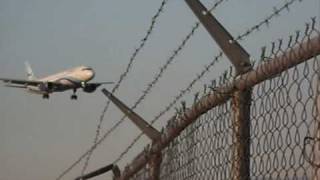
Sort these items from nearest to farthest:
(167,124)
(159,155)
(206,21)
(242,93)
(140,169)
Result: (206,21), (242,93), (167,124), (159,155), (140,169)

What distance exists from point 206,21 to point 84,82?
2132 inches

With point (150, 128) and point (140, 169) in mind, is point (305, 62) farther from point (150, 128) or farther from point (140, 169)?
point (140, 169)

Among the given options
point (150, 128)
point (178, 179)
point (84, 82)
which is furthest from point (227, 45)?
point (84, 82)

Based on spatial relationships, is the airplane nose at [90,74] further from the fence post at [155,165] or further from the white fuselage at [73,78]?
the fence post at [155,165]

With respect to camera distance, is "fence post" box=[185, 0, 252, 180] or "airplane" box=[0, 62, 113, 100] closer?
"fence post" box=[185, 0, 252, 180]

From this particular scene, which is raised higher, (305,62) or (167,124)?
(167,124)

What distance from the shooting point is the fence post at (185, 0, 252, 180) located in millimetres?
3875

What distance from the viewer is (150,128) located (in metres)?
6.46

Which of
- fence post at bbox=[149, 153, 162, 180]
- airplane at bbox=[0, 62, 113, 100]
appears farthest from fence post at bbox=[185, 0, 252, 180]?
airplane at bbox=[0, 62, 113, 100]

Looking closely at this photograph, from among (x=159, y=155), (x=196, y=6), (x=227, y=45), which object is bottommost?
(x=227, y=45)

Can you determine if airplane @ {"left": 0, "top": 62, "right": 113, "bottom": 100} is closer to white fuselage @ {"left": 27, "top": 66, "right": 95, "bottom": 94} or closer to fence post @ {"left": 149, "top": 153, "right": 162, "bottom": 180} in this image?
white fuselage @ {"left": 27, "top": 66, "right": 95, "bottom": 94}

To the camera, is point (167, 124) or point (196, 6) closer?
point (196, 6)

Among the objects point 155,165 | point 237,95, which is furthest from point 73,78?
point 237,95

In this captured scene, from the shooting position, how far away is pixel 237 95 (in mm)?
4168
